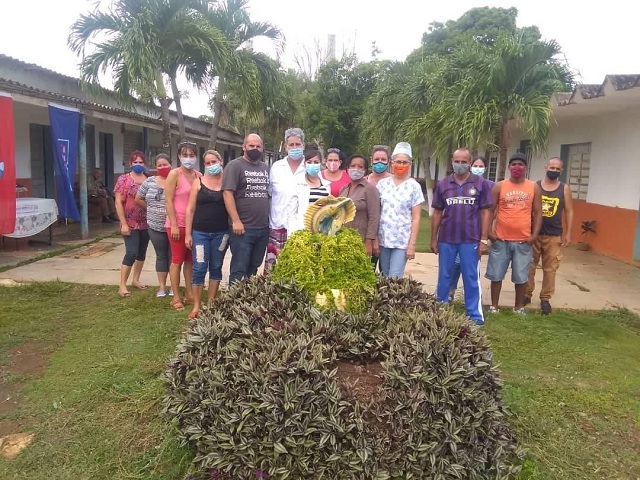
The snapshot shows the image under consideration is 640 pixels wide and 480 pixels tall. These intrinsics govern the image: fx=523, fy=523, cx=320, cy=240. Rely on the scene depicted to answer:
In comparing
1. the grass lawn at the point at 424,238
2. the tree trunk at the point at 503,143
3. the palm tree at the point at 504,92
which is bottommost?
the grass lawn at the point at 424,238

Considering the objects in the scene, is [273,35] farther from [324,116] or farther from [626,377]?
[626,377]

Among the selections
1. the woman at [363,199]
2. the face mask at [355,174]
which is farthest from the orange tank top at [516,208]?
the face mask at [355,174]

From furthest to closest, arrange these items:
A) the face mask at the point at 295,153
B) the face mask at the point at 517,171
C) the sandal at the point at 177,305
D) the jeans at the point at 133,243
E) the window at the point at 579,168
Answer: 1. the window at the point at 579,168
2. the jeans at the point at 133,243
3. the sandal at the point at 177,305
4. the face mask at the point at 517,171
5. the face mask at the point at 295,153

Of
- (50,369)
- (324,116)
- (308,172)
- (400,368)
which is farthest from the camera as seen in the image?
(324,116)

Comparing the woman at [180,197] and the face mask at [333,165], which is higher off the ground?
the face mask at [333,165]

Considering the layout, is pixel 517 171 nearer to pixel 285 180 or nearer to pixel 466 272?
pixel 466 272

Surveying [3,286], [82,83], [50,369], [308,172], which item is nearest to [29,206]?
[3,286]

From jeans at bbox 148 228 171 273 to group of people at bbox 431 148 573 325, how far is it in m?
2.76

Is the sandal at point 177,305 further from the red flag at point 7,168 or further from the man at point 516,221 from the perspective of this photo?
the red flag at point 7,168

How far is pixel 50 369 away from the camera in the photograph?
3.91 meters

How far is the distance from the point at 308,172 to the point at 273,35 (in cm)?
1016

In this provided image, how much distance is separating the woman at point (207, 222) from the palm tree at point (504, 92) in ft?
16.7

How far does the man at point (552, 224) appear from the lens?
5508 mm

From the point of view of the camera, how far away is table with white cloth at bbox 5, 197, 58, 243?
26.0 feet
